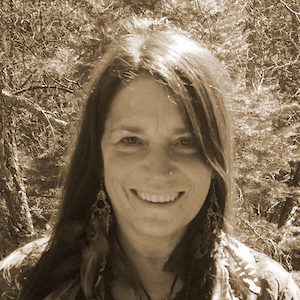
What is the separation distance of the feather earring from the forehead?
1.22ft

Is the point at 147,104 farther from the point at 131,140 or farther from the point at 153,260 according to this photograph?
the point at 153,260

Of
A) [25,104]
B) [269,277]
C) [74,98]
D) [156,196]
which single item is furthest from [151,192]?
[25,104]

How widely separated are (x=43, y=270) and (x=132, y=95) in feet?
2.63

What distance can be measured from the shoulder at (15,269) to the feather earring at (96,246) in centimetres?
26

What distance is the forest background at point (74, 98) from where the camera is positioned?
383 cm

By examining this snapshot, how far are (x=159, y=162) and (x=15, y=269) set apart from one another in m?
0.80

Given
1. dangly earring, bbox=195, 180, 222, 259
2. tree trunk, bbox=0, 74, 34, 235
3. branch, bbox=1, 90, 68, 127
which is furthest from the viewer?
tree trunk, bbox=0, 74, 34, 235

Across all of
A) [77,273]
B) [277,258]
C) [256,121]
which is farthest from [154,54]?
[277,258]

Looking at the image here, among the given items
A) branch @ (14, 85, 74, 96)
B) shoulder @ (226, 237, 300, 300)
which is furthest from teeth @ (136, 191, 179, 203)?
branch @ (14, 85, 74, 96)

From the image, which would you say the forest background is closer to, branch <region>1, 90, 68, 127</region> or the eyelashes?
branch <region>1, 90, 68, 127</region>

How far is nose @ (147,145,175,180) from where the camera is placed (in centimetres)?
159

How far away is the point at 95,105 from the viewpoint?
5.70 feet

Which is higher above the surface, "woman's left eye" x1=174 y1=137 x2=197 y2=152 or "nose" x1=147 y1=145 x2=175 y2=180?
"woman's left eye" x1=174 y1=137 x2=197 y2=152

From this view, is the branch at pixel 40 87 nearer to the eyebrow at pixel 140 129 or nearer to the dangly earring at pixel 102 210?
the dangly earring at pixel 102 210
